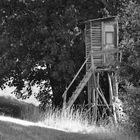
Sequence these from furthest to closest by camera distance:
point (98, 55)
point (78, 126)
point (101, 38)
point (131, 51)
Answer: point (101, 38) → point (98, 55) → point (78, 126) → point (131, 51)

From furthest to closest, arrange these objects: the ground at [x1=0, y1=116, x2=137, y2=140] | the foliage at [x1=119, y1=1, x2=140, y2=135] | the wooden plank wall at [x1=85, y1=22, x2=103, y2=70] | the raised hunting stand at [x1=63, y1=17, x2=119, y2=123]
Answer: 1. the wooden plank wall at [x1=85, y1=22, x2=103, y2=70]
2. the raised hunting stand at [x1=63, y1=17, x2=119, y2=123]
3. the foliage at [x1=119, y1=1, x2=140, y2=135]
4. the ground at [x1=0, y1=116, x2=137, y2=140]

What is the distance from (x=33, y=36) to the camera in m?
19.0

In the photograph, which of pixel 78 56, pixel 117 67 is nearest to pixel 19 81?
pixel 78 56

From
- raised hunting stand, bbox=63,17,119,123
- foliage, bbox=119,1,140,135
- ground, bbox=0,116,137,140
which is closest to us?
ground, bbox=0,116,137,140

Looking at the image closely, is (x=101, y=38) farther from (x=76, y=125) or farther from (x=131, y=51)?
(x=131, y=51)

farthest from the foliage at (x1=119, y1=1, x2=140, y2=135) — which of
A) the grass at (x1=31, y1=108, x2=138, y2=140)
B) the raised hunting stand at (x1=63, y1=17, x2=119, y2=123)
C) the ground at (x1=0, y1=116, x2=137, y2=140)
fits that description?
the raised hunting stand at (x1=63, y1=17, x2=119, y2=123)

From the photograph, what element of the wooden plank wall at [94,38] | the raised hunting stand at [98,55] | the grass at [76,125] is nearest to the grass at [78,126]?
the grass at [76,125]

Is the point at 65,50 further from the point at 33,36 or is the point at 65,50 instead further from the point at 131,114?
the point at 131,114

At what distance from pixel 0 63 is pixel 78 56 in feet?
13.5

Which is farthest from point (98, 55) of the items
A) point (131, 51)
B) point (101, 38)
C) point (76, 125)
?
point (131, 51)

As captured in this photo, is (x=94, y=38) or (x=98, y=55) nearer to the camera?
(x=98, y=55)

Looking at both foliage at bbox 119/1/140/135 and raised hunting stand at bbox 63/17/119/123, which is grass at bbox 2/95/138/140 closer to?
raised hunting stand at bbox 63/17/119/123

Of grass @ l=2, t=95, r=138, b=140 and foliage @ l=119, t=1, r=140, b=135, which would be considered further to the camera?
grass @ l=2, t=95, r=138, b=140

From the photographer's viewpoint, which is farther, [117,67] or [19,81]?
[19,81]
